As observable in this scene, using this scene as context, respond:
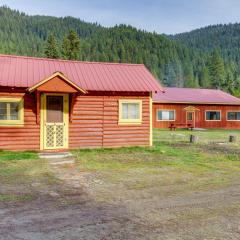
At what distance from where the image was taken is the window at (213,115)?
41.5 meters

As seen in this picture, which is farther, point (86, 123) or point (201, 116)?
point (201, 116)

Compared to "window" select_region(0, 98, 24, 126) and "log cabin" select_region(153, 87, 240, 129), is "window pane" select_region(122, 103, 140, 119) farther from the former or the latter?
"log cabin" select_region(153, 87, 240, 129)

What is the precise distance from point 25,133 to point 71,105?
2434mm

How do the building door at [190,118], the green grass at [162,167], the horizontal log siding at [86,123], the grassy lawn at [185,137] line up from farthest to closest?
the building door at [190,118] < the grassy lawn at [185,137] < the horizontal log siding at [86,123] < the green grass at [162,167]

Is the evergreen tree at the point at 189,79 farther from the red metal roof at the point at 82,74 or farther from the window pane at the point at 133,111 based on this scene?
the window pane at the point at 133,111

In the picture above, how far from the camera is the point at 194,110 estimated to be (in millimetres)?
40719

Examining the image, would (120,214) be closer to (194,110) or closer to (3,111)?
(3,111)

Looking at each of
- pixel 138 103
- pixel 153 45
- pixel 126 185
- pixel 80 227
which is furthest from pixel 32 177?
pixel 153 45

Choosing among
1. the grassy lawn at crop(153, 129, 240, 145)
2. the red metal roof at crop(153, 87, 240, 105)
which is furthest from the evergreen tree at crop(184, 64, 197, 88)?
the grassy lawn at crop(153, 129, 240, 145)

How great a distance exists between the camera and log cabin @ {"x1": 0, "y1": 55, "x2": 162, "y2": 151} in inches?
671

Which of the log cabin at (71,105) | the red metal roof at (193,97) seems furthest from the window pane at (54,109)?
the red metal roof at (193,97)

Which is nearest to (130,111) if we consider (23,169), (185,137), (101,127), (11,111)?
(101,127)

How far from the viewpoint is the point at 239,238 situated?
6.42 metres

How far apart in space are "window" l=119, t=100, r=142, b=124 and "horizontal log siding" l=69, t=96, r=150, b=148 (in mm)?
226
